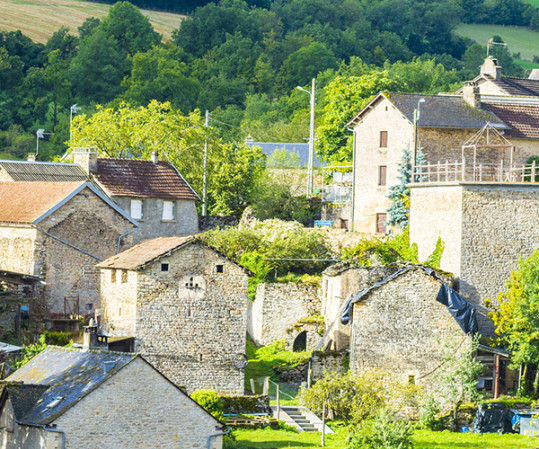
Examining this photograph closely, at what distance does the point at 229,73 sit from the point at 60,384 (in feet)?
342

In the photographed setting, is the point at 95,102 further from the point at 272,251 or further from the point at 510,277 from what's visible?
the point at 510,277

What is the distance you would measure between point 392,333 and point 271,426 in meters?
6.46

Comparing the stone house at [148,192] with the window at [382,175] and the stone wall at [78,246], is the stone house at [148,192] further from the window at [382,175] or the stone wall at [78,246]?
the window at [382,175]

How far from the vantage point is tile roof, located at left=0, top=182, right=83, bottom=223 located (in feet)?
163

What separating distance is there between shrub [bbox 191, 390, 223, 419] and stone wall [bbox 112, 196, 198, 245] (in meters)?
16.7

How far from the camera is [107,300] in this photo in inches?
1832

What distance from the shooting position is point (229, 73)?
136 metres

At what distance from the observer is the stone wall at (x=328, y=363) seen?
4584 cm

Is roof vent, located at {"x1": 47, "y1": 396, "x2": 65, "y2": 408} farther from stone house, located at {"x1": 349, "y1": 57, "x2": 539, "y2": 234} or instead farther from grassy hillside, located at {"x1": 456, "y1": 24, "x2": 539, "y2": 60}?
grassy hillside, located at {"x1": 456, "y1": 24, "x2": 539, "y2": 60}

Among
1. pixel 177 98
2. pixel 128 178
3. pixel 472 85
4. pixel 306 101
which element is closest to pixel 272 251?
pixel 128 178

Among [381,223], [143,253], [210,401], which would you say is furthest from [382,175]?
[210,401]

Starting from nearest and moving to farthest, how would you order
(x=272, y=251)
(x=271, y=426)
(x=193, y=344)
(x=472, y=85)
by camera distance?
(x=271, y=426), (x=193, y=344), (x=272, y=251), (x=472, y=85)

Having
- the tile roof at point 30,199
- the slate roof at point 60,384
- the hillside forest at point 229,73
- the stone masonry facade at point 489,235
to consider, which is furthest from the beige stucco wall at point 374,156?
the slate roof at point 60,384

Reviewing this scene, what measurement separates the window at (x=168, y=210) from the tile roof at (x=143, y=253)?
37.3 ft
